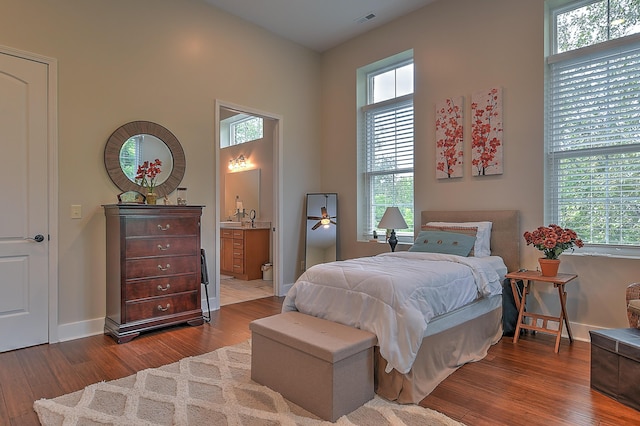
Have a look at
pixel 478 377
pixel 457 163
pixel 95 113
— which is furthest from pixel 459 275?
pixel 95 113

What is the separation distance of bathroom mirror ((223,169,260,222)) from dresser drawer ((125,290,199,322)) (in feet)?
10.4

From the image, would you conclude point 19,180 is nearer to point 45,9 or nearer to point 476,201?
point 45,9

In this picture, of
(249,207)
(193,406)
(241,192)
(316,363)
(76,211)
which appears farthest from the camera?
(241,192)

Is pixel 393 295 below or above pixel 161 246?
below

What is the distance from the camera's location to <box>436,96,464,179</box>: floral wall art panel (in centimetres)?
414

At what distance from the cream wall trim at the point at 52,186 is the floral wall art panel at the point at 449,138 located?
12.5 feet

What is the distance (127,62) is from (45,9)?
2.36ft

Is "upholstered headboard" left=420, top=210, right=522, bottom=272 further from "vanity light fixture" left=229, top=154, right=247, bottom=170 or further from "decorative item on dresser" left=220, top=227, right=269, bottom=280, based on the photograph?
"vanity light fixture" left=229, top=154, right=247, bottom=170

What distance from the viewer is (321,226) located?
17.8ft

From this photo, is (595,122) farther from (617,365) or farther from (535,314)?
(617,365)

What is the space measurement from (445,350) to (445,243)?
128 centimetres

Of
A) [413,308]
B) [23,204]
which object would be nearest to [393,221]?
[413,308]

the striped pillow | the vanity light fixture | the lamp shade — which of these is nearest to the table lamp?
the lamp shade

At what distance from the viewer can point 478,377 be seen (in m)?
2.57
